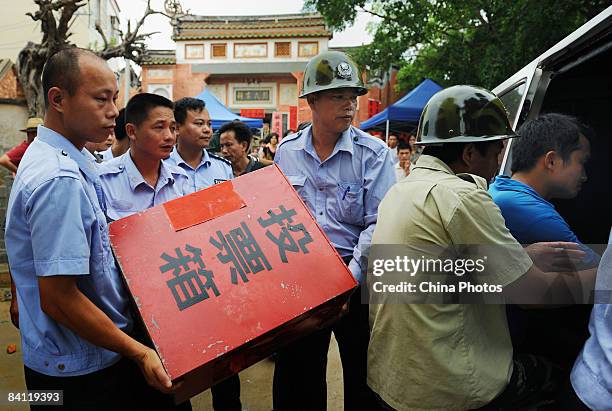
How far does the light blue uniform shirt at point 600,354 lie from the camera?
1144mm

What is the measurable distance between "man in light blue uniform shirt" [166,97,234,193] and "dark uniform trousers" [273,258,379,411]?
119cm

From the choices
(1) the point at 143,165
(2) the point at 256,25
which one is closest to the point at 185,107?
(1) the point at 143,165

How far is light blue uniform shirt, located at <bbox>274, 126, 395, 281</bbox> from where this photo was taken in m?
2.13

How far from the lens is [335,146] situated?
85.9 inches

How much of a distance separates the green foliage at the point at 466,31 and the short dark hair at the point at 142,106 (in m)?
6.16

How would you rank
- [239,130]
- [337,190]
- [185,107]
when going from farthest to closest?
[239,130] < [185,107] < [337,190]

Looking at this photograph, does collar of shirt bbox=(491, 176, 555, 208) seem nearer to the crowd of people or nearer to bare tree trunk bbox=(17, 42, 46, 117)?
the crowd of people

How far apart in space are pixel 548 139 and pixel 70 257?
169 centimetres

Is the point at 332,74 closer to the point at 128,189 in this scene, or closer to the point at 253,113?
the point at 128,189

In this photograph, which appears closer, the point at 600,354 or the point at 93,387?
the point at 600,354

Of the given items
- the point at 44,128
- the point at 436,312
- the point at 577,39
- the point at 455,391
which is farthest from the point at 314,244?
the point at 577,39

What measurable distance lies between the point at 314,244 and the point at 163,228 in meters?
0.52

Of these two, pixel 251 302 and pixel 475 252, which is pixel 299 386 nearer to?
pixel 251 302

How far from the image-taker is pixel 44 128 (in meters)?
1.32
